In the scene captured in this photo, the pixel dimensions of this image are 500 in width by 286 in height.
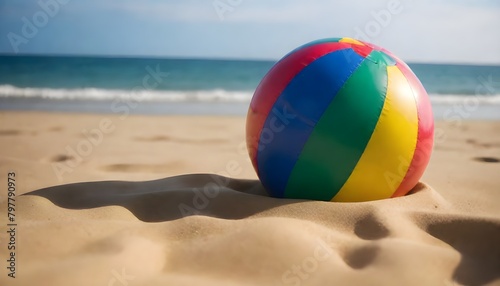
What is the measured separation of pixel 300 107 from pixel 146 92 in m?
13.7

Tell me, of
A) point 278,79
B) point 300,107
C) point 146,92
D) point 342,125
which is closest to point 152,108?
point 146,92

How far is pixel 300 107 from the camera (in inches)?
119

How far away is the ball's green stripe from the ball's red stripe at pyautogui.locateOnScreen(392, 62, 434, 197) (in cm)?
26

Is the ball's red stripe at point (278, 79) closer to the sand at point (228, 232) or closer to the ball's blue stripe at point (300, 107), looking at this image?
the ball's blue stripe at point (300, 107)

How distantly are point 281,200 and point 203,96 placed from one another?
41.8 feet

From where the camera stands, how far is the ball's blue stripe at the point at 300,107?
300 centimetres

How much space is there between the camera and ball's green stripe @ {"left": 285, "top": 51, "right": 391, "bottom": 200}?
2.96 m

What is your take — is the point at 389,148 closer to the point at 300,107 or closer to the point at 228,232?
the point at 300,107

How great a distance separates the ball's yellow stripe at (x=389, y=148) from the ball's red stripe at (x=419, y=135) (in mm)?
46

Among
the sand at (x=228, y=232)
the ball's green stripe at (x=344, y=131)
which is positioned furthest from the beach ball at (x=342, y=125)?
the sand at (x=228, y=232)

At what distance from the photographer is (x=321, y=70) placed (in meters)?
3.08

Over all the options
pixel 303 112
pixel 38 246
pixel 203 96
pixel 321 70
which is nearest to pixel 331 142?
pixel 303 112

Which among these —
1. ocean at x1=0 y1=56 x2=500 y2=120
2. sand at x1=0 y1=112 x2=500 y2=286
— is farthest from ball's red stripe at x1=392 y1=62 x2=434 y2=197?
ocean at x1=0 y1=56 x2=500 y2=120

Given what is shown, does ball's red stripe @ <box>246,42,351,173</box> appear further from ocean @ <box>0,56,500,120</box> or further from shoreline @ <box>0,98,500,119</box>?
ocean @ <box>0,56,500,120</box>
